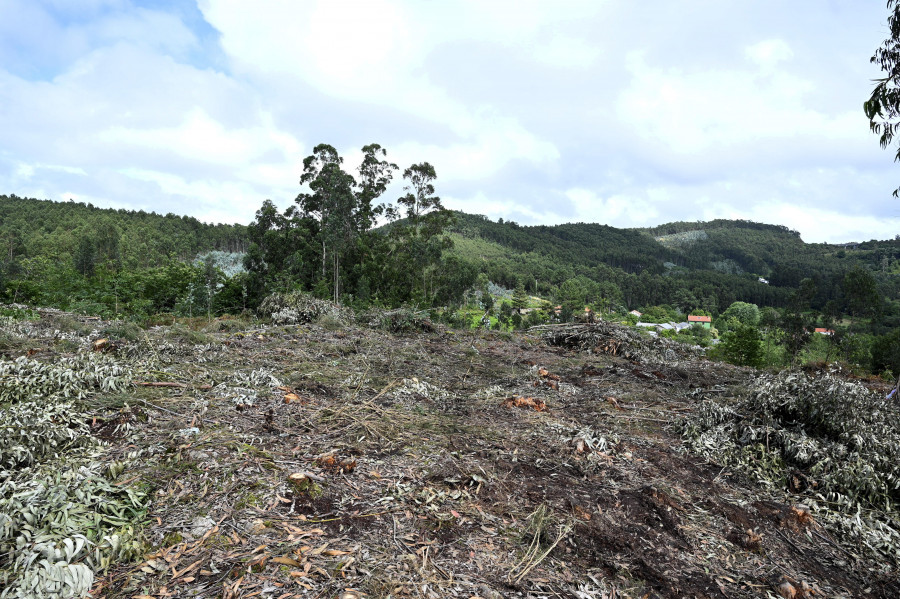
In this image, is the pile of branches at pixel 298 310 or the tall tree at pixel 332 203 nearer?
the pile of branches at pixel 298 310

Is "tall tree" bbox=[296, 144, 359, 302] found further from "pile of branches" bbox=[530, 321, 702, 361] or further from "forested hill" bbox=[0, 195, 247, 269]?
"forested hill" bbox=[0, 195, 247, 269]

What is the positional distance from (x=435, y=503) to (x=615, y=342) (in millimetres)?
8460

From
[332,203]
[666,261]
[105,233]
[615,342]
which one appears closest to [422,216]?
[332,203]

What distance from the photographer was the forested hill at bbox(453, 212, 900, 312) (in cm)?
9738

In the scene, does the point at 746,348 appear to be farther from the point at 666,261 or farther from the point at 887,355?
the point at 666,261

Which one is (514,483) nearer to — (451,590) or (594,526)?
(594,526)

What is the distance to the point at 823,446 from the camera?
3.86 m

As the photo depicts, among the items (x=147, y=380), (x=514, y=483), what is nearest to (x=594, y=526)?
(x=514, y=483)

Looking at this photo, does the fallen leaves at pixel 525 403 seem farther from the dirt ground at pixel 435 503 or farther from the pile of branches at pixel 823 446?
the pile of branches at pixel 823 446

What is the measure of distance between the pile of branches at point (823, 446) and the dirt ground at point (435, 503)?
237 mm

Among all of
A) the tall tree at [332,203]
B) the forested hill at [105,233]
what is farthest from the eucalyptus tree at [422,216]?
the forested hill at [105,233]

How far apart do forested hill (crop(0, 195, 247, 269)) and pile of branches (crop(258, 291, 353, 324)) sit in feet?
134

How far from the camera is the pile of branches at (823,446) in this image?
3.21m

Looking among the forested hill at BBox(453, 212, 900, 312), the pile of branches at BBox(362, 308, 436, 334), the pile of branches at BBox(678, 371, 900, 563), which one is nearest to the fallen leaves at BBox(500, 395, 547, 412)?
the pile of branches at BBox(678, 371, 900, 563)
